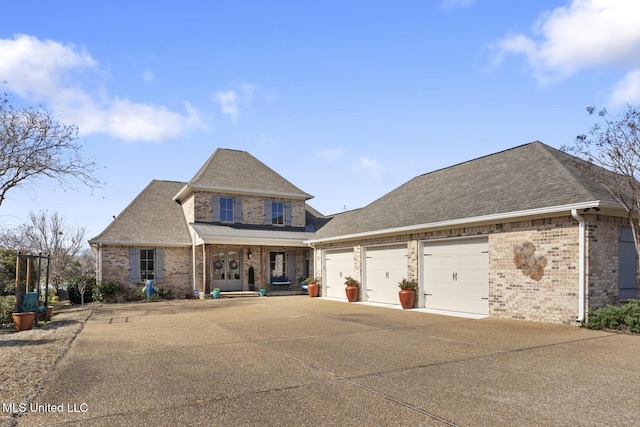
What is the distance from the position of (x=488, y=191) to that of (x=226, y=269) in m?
15.4

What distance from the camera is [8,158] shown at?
17.6m

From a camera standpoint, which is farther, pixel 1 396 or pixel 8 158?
pixel 8 158

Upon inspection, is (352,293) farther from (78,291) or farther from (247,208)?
(78,291)

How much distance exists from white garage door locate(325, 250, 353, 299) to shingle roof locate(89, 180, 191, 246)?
Answer: 25.5 feet

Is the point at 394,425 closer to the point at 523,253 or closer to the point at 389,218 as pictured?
the point at 523,253

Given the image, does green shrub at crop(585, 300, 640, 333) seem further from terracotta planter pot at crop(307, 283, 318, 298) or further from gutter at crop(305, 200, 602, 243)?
terracotta planter pot at crop(307, 283, 318, 298)

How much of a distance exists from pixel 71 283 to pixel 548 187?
68.5 feet

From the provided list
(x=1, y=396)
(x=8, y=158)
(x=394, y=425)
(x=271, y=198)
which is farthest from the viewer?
(x=271, y=198)

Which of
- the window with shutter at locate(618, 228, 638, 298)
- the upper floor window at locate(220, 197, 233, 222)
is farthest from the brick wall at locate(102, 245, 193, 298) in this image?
the window with shutter at locate(618, 228, 638, 298)

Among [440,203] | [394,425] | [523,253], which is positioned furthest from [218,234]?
[394,425]

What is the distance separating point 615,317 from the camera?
996 centimetres

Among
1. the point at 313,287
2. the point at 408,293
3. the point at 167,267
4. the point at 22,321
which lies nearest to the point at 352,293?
the point at 313,287

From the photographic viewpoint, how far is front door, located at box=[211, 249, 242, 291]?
79.8 feet

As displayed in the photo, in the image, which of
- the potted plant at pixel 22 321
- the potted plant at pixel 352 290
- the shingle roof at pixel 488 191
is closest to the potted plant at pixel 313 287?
the shingle roof at pixel 488 191
